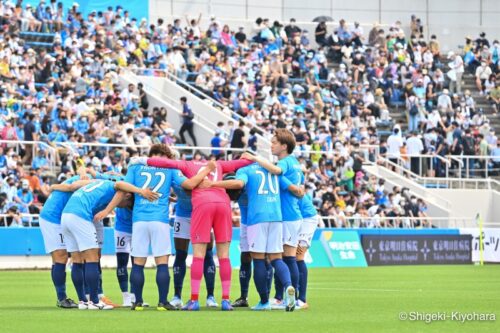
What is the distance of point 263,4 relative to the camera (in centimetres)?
5906

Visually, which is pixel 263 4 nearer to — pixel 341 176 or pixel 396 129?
pixel 396 129

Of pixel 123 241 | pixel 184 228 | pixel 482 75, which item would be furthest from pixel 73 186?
pixel 482 75

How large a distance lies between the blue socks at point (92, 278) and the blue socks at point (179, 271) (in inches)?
47.2

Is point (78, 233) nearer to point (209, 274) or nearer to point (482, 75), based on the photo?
point (209, 274)

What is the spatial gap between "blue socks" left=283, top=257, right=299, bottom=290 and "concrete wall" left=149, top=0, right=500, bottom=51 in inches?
1518

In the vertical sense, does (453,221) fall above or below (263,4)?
below

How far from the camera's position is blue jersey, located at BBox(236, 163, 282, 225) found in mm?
18281

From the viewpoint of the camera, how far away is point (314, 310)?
18375 millimetres

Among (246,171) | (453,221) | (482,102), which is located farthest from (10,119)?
(482,102)

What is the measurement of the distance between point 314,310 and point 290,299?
2.73ft

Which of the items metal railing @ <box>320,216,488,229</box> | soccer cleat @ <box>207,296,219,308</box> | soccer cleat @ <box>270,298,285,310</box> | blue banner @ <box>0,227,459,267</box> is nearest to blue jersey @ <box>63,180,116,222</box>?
soccer cleat @ <box>207,296,219,308</box>

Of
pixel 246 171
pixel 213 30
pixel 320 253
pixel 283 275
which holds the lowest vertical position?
pixel 320 253

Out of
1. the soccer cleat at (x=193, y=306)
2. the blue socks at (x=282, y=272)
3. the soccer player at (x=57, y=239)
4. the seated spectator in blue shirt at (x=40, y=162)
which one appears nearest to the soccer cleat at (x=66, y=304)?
the soccer player at (x=57, y=239)

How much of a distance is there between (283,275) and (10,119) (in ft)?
73.5
